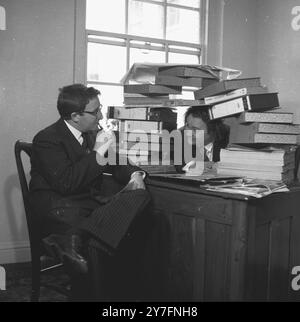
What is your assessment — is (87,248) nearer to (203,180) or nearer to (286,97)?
(203,180)

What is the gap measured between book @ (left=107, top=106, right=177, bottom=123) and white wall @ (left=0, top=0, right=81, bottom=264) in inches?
37.1

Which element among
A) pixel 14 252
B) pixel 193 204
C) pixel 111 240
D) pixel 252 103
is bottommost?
pixel 14 252

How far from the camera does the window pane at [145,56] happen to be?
346 cm

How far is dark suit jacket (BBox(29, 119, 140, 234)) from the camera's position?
2027mm

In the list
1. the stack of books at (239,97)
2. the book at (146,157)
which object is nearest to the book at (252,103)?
the stack of books at (239,97)

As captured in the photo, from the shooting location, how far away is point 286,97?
3.75 m

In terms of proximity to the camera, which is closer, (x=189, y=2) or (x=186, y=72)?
(x=186, y=72)

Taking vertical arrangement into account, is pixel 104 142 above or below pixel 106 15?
below

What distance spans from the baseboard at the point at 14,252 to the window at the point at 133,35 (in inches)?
47.1

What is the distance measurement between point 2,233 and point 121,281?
4.63 ft

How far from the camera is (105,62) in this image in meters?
3.37

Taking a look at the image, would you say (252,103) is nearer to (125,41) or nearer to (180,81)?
(180,81)

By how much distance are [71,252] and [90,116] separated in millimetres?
742

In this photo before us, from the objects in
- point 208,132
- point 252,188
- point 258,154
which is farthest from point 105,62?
point 252,188
